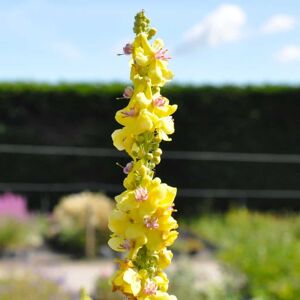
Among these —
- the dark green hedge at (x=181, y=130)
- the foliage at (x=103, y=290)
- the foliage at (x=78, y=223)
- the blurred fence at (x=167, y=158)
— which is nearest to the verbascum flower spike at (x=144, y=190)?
the foliage at (x=103, y=290)

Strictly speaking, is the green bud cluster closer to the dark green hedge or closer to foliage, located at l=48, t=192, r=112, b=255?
foliage, located at l=48, t=192, r=112, b=255

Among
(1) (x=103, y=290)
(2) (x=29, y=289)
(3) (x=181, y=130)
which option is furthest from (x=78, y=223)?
(2) (x=29, y=289)

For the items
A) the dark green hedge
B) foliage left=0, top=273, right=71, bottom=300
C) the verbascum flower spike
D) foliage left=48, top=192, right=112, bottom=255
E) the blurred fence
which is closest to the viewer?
the verbascum flower spike

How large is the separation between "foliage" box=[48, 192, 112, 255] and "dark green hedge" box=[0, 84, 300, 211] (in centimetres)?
235

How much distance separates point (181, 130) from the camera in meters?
12.2

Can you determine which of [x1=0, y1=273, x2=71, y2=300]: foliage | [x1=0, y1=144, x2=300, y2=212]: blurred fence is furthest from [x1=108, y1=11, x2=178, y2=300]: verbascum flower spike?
[x1=0, y1=144, x2=300, y2=212]: blurred fence

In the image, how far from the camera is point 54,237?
29.9ft

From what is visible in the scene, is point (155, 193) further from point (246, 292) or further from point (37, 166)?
Result: point (37, 166)

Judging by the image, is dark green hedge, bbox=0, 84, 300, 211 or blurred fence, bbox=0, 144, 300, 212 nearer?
blurred fence, bbox=0, 144, 300, 212

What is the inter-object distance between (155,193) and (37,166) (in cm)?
1089

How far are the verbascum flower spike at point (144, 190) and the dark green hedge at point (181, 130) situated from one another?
35.2ft

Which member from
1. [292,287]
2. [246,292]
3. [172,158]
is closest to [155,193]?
[292,287]

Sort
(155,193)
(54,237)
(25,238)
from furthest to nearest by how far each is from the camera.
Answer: (54,237) → (25,238) → (155,193)

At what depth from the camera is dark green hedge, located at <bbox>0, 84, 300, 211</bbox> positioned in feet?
39.4
